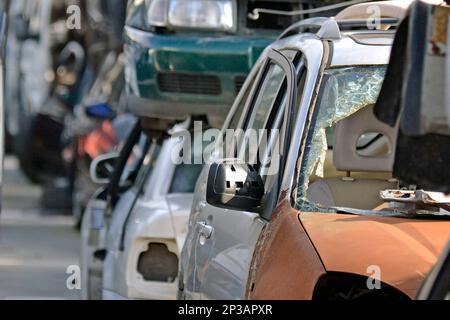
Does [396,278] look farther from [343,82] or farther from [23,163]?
[23,163]

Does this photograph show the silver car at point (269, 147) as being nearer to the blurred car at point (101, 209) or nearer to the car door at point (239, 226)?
the car door at point (239, 226)

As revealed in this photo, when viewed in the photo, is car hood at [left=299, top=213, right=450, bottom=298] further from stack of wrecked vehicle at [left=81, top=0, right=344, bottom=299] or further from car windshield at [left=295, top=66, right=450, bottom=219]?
stack of wrecked vehicle at [left=81, top=0, right=344, bottom=299]

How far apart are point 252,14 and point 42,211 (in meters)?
9.51

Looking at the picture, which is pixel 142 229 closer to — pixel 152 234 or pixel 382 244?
pixel 152 234

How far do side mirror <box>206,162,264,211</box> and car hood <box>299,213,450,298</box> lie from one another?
35 centimetres

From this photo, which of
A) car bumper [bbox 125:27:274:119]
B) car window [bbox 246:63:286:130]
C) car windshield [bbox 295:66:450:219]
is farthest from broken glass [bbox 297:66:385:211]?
car bumper [bbox 125:27:274:119]

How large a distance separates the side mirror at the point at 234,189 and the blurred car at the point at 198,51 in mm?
3508

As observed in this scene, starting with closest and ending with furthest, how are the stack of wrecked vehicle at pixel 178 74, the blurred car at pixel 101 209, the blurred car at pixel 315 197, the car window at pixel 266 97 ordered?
the blurred car at pixel 315 197 < the car window at pixel 266 97 < the stack of wrecked vehicle at pixel 178 74 < the blurred car at pixel 101 209

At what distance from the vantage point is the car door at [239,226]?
586 cm

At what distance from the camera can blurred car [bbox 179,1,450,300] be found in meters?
Result: 5.17

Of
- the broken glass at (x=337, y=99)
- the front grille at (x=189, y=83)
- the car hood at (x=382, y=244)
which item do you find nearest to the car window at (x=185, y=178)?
the front grille at (x=189, y=83)

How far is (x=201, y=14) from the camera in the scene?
374 inches

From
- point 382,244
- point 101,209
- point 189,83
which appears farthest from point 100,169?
point 382,244

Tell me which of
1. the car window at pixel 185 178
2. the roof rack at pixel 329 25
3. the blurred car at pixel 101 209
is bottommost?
the blurred car at pixel 101 209
